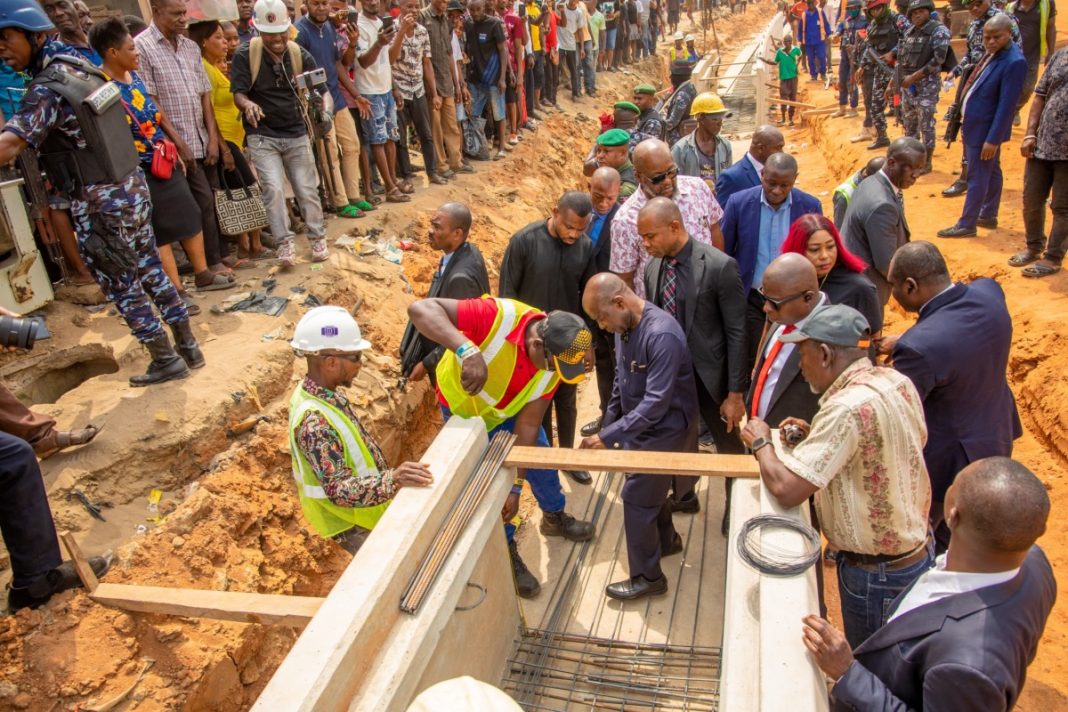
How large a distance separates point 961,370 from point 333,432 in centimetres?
268

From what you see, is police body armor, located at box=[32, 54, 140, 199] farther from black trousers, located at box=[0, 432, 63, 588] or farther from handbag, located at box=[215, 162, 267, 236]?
handbag, located at box=[215, 162, 267, 236]

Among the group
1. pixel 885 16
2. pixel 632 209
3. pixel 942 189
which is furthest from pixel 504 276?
pixel 885 16

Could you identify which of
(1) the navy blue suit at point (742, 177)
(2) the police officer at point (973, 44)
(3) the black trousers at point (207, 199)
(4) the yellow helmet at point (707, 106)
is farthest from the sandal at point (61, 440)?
(2) the police officer at point (973, 44)

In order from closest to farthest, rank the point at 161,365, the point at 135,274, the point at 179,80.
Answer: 1. the point at 135,274
2. the point at 161,365
3. the point at 179,80

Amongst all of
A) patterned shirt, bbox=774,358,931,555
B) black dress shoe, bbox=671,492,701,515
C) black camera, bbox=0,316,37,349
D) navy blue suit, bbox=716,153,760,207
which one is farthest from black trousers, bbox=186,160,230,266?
patterned shirt, bbox=774,358,931,555

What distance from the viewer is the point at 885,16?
10.9m

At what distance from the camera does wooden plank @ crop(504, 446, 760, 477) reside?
310 centimetres

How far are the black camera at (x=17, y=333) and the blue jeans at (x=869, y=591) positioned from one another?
3559mm

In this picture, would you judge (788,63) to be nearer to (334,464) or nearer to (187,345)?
(187,345)

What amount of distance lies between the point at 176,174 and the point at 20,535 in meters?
3.01

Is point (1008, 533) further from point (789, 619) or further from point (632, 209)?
point (632, 209)

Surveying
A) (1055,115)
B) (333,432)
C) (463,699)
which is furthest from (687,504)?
(1055,115)

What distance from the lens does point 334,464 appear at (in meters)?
3.09

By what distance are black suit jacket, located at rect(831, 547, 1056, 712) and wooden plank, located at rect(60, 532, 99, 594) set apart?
3110mm
